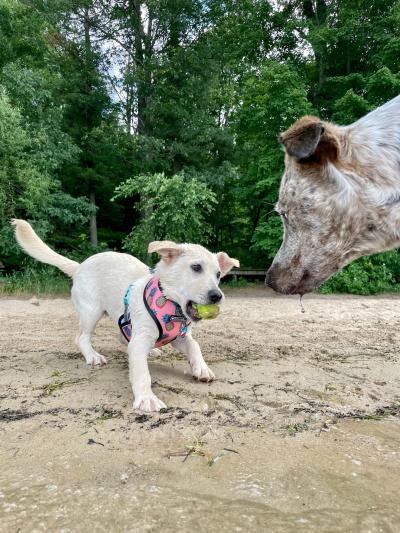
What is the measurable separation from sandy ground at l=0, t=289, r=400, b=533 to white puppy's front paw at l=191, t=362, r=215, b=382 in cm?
8

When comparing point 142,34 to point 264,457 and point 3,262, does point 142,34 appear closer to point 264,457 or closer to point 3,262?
point 3,262

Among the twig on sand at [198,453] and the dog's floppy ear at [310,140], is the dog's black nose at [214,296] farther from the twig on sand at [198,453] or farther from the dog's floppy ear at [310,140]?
the dog's floppy ear at [310,140]

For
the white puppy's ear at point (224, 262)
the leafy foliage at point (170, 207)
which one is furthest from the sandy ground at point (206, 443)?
the leafy foliage at point (170, 207)

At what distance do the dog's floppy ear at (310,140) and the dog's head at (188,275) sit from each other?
138 centimetres

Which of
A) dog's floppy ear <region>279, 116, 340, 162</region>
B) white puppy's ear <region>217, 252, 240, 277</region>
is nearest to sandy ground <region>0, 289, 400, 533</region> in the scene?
white puppy's ear <region>217, 252, 240, 277</region>

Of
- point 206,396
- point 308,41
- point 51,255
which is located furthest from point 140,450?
point 308,41

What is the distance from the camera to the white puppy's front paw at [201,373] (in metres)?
4.02

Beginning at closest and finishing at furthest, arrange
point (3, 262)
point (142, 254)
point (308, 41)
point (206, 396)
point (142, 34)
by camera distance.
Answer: point (206, 396), point (142, 254), point (308, 41), point (3, 262), point (142, 34)

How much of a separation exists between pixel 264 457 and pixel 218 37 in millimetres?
19185

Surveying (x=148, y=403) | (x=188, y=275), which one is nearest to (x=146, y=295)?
(x=188, y=275)

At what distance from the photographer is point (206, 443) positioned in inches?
113

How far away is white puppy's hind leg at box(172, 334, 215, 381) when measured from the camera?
159 inches

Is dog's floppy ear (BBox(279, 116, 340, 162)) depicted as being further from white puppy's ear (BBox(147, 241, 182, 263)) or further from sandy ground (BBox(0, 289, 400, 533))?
sandy ground (BBox(0, 289, 400, 533))

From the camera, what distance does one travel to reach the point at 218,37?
18750 mm
